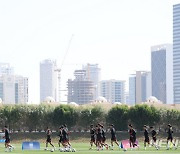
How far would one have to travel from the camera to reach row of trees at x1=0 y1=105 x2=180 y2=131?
3819 inches

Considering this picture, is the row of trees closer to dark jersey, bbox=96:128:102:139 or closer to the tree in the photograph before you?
the tree

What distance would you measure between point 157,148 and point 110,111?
46.3 metres

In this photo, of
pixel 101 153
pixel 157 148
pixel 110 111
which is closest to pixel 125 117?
pixel 110 111

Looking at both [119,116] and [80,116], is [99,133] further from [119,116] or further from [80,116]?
[80,116]

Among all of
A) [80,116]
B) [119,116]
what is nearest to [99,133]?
[119,116]

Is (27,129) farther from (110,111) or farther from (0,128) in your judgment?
(110,111)

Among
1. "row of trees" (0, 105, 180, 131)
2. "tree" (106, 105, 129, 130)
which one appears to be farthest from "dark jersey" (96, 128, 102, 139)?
"tree" (106, 105, 129, 130)

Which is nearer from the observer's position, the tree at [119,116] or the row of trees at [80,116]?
the row of trees at [80,116]

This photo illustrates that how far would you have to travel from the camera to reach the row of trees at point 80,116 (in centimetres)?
9700

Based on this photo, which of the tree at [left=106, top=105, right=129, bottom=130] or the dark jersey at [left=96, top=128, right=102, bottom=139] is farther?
the tree at [left=106, top=105, right=129, bottom=130]

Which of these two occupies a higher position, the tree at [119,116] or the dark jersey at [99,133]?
the tree at [119,116]

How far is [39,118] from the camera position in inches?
3917

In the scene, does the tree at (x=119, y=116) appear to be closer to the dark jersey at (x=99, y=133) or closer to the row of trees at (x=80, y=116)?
the row of trees at (x=80, y=116)

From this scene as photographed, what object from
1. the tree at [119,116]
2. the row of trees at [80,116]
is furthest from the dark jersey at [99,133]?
the tree at [119,116]
